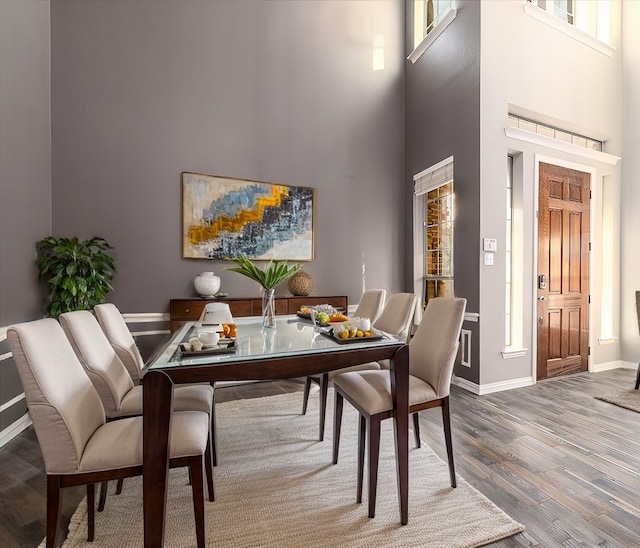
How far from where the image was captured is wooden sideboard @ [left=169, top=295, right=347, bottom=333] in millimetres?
3199

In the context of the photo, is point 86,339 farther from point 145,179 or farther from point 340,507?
point 145,179

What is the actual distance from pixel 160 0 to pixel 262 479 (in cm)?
445

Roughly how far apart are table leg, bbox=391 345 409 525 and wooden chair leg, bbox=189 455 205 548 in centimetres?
84

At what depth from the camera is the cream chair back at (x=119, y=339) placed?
1801 millimetres

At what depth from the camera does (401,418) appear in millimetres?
1544

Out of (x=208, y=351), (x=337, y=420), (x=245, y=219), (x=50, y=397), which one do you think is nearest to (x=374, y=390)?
(x=337, y=420)

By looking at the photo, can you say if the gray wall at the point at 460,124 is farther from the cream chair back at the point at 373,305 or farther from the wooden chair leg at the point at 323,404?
the wooden chair leg at the point at 323,404

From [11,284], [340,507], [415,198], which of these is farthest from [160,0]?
[340,507]

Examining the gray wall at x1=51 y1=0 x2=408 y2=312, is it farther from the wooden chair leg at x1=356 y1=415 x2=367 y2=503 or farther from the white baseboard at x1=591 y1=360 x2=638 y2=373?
the white baseboard at x1=591 y1=360 x2=638 y2=373

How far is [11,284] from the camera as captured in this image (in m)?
2.44

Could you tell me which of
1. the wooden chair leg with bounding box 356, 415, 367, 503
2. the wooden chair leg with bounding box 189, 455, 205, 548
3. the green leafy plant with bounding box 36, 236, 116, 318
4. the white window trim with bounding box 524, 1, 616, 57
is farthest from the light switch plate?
the green leafy plant with bounding box 36, 236, 116, 318

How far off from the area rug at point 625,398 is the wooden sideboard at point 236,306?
9.29 feet

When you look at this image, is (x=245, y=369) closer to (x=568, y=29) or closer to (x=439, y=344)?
(x=439, y=344)

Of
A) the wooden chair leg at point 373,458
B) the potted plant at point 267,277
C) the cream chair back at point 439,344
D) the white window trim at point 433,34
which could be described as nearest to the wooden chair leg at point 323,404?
the potted plant at point 267,277
